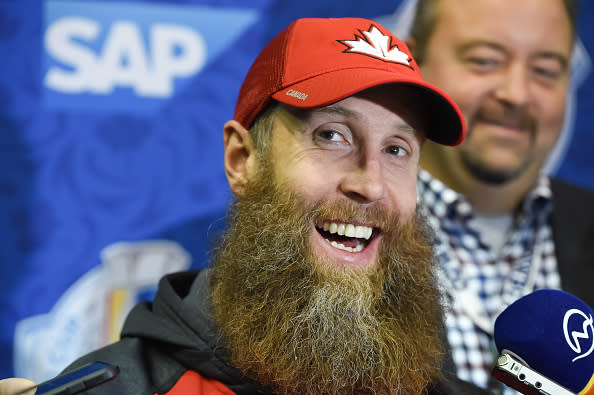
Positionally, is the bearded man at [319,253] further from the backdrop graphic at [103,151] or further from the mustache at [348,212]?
the backdrop graphic at [103,151]

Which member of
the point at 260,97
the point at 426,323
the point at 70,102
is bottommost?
the point at 426,323

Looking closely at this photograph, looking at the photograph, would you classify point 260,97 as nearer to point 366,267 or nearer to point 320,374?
point 366,267

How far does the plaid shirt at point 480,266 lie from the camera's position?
5.67ft

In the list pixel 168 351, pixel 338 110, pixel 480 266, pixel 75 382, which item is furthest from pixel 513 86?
pixel 75 382

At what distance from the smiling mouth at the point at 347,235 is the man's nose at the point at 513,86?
977mm

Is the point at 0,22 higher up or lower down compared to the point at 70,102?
higher up

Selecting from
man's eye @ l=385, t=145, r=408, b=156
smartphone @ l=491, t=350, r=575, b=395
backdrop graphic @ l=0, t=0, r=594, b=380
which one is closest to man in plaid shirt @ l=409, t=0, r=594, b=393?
backdrop graphic @ l=0, t=0, r=594, b=380

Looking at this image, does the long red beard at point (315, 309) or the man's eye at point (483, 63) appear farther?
the man's eye at point (483, 63)

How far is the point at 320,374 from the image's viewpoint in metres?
1.06

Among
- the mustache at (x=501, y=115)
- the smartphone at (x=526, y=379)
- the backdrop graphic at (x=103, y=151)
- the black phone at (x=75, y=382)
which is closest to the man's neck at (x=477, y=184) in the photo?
the mustache at (x=501, y=115)

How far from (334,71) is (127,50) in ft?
3.36

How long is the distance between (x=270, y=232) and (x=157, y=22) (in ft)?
3.52

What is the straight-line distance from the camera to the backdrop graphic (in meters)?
1.80

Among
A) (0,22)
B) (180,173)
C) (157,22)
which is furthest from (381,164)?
(0,22)
